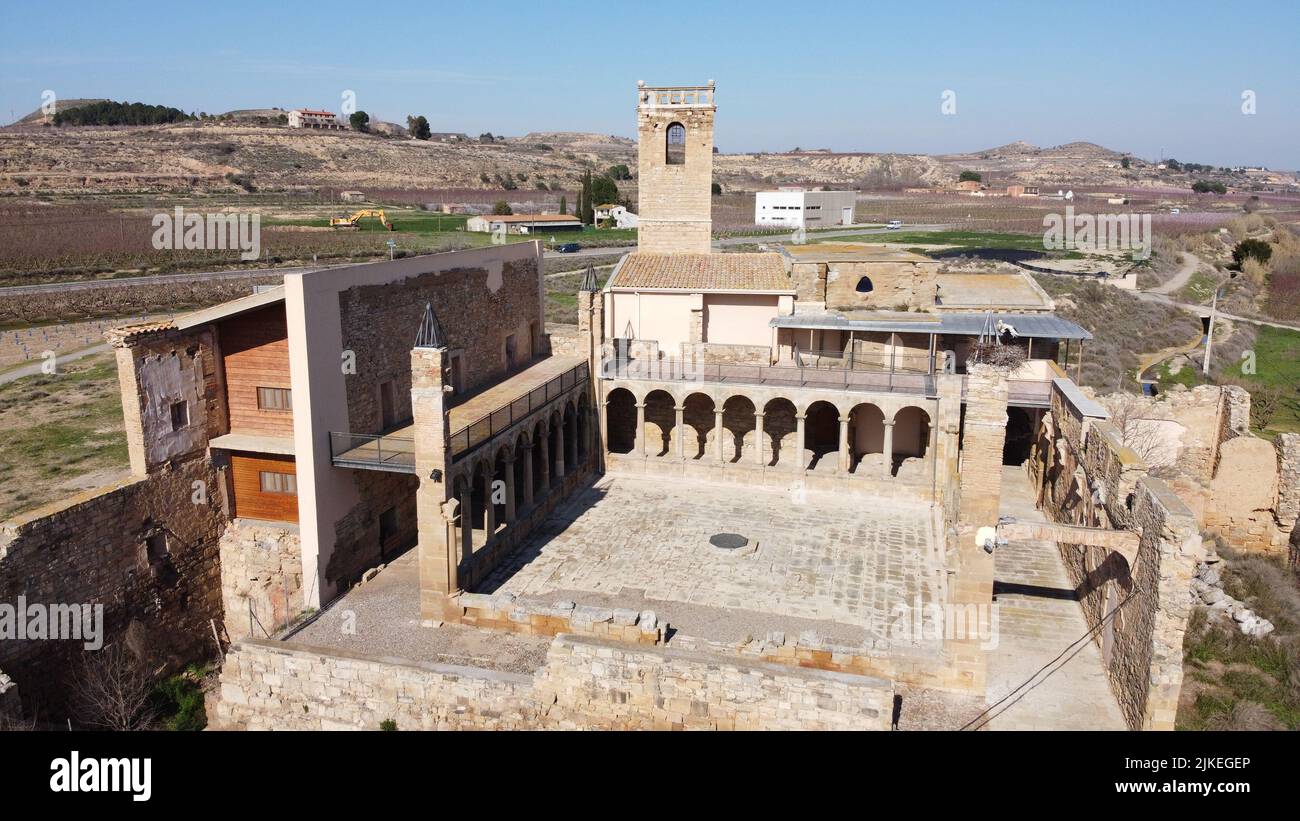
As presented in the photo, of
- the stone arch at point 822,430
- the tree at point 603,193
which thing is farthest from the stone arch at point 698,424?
the tree at point 603,193

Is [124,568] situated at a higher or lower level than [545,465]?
lower

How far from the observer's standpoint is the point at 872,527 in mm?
23109

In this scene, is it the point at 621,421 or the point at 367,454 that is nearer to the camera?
the point at 367,454

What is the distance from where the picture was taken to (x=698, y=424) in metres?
29.7

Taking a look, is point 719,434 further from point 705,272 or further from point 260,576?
point 260,576

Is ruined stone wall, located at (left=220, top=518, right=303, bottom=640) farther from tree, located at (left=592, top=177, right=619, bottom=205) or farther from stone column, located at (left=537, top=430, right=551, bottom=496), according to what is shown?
tree, located at (left=592, top=177, right=619, bottom=205)

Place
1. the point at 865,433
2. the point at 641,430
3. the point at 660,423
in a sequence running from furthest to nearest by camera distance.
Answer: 1. the point at 660,423
2. the point at 865,433
3. the point at 641,430

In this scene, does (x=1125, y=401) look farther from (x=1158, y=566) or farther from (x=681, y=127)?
(x=681, y=127)

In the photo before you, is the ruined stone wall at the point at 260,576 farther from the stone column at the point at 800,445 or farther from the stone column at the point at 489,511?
the stone column at the point at 800,445

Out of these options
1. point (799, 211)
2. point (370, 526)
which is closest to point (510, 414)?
point (370, 526)

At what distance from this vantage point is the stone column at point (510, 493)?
71.0ft

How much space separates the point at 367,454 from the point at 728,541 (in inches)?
348

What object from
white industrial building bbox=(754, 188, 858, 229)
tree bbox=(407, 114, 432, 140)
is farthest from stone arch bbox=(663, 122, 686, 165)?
tree bbox=(407, 114, 432, 140)
